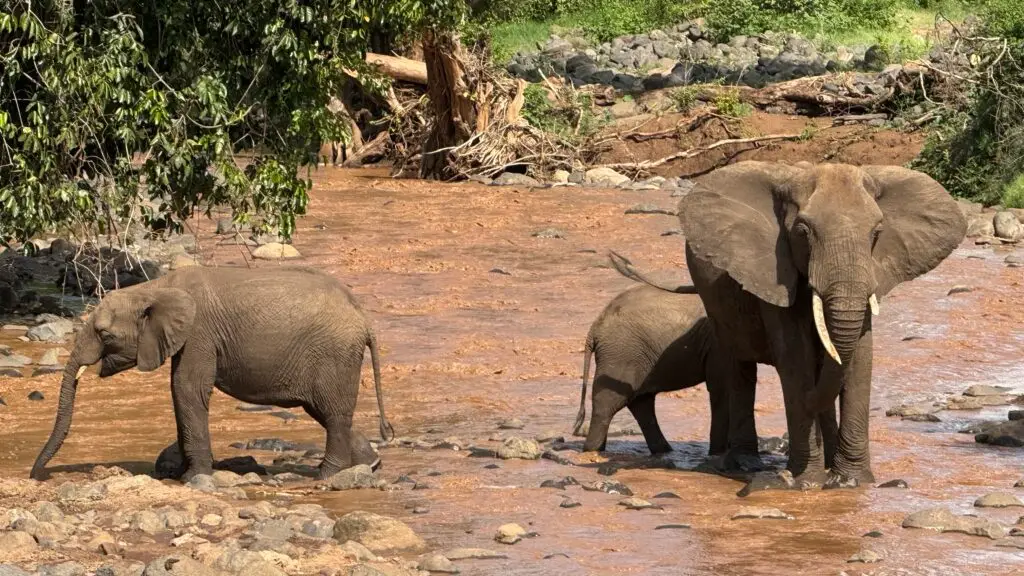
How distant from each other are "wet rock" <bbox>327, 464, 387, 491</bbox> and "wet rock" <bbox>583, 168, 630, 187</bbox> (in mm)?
20001

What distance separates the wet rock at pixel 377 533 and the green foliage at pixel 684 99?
25705 millimetres

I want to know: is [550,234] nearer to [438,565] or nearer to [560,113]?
[560,113]

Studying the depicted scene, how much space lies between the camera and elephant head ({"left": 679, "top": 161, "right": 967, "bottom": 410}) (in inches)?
334

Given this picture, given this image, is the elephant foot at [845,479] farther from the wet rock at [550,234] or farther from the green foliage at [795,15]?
the green foliage at [795,15]

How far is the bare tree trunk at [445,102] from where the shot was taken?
2870 centimetres

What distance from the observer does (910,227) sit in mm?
9078

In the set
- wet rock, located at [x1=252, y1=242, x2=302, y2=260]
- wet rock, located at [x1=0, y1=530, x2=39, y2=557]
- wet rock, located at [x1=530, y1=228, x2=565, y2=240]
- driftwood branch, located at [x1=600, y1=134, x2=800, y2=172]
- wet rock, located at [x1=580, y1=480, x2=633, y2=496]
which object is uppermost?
driftwood branch, located at [x1=600, y1=134, x2=800, y2=172]

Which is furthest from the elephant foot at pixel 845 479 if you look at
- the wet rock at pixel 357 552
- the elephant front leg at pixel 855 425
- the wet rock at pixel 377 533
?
the wet rock at pixel 357 552

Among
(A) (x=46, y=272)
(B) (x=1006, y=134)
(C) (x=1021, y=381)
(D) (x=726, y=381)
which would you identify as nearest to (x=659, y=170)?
(B) (x=1006, y=134)

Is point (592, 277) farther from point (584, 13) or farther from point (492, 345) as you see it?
point (584, 13)

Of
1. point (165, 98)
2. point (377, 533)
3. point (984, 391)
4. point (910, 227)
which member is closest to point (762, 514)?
point (910, 227)

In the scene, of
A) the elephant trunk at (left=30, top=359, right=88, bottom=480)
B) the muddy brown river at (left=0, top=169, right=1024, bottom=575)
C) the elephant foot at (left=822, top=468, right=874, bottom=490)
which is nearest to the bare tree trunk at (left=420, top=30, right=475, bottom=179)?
the muddy brown river at (left=0, top=169, right=1024, bottom=575)

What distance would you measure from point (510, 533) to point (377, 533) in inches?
27.5

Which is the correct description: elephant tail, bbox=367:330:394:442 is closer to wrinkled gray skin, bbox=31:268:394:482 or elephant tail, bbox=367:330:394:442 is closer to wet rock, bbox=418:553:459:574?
wrinkled gray skin, bbox=31:268:394:482
